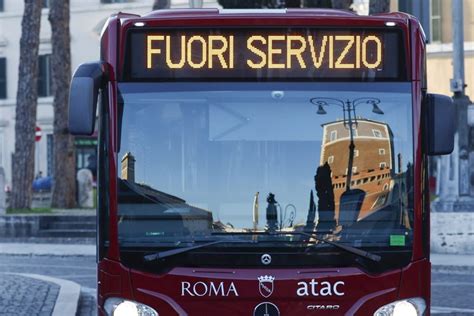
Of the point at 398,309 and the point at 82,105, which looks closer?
the point at 82,105

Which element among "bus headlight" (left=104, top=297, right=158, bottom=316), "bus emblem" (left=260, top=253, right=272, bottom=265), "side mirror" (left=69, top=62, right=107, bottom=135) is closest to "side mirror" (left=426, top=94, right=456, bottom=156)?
"bus emblem" (left=260, top=253, right=272, bottom=265)

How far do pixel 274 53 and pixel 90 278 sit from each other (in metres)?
12.3

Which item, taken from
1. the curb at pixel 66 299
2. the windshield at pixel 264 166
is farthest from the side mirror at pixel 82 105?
the curb at pixel 66 299

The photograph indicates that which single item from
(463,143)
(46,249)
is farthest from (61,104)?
(463,143)

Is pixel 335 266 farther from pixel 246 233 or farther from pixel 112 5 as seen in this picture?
pixel 112 5

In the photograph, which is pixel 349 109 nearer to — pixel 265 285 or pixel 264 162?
pixel 264 162

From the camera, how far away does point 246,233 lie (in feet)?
28.8

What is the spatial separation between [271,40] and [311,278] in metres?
1.48

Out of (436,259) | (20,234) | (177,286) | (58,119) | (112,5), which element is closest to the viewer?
(177,286)

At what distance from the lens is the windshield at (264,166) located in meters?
8.80

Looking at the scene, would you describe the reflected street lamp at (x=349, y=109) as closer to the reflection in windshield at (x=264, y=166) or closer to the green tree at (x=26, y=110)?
the reflection in windshield at (x=264, y=166)

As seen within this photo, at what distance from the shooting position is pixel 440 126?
29.5ft

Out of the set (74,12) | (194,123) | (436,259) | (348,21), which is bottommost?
(436,259)

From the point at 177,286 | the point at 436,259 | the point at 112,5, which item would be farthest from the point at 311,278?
the point at 112,5
